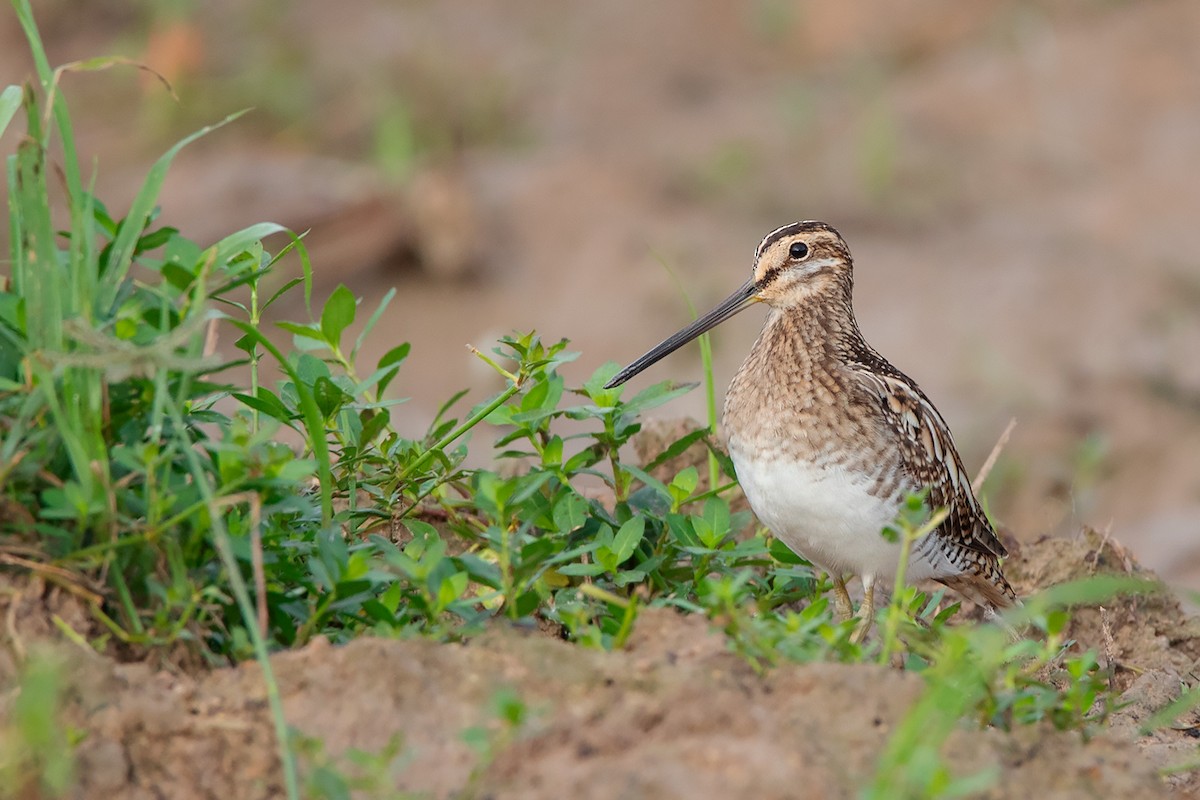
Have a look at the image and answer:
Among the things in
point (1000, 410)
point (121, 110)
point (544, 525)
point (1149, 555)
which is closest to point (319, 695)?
point (544, 525)

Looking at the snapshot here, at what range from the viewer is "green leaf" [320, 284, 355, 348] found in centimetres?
361

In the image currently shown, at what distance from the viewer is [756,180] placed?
407 inches

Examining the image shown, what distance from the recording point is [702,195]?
33.7 ft

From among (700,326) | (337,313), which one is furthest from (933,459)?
(337,313)

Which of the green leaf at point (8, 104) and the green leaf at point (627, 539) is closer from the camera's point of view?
the green leaf at point (8, 104)

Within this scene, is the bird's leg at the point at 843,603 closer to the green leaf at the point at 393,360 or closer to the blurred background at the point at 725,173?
the green leaf at the point at 393,360

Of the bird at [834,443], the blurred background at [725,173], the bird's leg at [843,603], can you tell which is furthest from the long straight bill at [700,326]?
the blurred background at [725,173]

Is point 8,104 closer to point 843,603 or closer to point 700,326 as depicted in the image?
point 700,326

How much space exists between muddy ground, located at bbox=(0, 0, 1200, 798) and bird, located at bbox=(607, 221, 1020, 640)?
44cm

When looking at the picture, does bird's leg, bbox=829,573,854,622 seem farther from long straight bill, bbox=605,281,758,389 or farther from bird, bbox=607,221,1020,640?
long straight bill, bbox=605,281,758,389

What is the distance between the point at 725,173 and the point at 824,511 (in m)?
6.50

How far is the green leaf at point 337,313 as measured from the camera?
11.9 feet

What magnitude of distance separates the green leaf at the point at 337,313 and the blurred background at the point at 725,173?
420 cm

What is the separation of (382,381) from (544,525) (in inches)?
19.5
